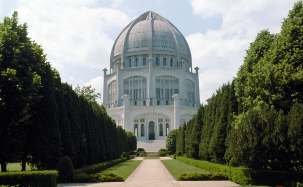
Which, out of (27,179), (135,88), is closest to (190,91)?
(135,88)

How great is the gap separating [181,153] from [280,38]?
142 feet

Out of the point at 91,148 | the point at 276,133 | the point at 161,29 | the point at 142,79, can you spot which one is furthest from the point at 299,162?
the point at 161,29

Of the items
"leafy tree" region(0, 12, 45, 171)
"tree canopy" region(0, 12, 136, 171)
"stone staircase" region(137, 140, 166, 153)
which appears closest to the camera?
"leafy tree" region(0, 12, 45, 171)

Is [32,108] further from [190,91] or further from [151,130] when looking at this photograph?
[190,91]

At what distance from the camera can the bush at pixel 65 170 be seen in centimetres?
2612

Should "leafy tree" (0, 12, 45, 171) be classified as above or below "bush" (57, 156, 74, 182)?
above

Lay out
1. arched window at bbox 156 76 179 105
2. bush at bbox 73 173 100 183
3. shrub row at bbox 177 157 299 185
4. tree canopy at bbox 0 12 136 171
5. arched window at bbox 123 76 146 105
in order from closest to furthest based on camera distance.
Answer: shrub row at bbox 177 157 299 185, tree canopy at bbox 0 12 136 171, bush at bbox 73 173 100 183, arched window at bbox 156 76 179 105, arched window at bbox 123 76 146 105

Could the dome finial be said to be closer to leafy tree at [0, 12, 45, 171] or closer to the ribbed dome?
the ribbed dome

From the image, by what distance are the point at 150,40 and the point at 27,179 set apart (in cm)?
10931

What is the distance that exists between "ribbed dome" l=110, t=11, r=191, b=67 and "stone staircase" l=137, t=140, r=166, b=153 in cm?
2994

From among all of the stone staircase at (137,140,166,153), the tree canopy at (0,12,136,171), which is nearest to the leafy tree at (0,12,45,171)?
the tree canopy at (0,12,136,171)

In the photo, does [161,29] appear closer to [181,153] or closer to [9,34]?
[181,153]

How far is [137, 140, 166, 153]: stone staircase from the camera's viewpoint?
331 ft

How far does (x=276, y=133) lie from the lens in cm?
2253
